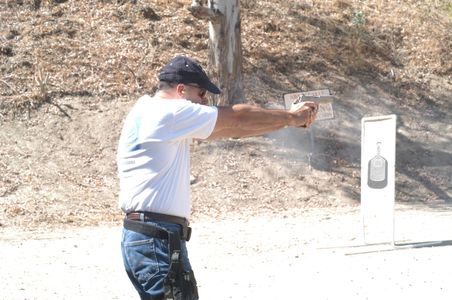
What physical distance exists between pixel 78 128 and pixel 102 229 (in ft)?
11.8

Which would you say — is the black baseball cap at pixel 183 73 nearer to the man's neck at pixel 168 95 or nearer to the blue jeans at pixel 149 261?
the man's neck at pixel 168 95

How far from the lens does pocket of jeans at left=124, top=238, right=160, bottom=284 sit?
452cm

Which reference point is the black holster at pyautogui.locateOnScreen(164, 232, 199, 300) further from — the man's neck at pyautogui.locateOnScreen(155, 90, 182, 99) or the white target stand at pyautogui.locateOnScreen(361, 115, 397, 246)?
the white target stand at pyautogui.locateOnScreen(361, 115, 397, 246)

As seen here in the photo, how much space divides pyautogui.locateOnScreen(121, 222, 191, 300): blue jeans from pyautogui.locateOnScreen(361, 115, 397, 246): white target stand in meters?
5.70

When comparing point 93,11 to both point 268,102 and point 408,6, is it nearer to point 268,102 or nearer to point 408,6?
point 268,102

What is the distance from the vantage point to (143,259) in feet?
14.9

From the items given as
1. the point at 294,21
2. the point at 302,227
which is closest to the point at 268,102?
the point at 294,21

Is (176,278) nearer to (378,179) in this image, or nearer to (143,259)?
(143,259)

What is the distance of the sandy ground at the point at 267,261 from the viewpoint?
801 centimetres

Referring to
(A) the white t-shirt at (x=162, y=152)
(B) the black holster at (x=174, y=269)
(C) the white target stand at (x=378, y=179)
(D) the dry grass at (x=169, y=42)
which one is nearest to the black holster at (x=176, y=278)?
(B) the black holster at (x=174, y=269)

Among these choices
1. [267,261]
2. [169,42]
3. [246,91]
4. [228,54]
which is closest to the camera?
[267,261]

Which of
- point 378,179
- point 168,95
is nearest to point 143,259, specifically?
point 168,95

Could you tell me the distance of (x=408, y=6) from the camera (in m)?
20.6

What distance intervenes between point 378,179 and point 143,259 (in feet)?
19.5
